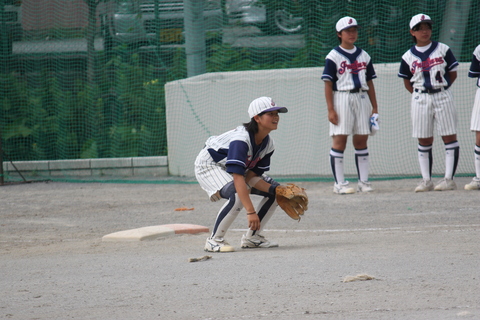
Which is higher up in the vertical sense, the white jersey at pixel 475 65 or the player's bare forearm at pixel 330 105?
the white jersey at pixel 475 65

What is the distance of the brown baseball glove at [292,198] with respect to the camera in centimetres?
627

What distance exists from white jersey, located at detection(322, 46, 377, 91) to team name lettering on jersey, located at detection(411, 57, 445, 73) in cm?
65

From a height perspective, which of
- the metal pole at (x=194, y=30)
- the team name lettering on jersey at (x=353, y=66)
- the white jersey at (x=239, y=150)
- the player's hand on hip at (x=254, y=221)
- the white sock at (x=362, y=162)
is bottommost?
the white sock at (x=362, y=162)

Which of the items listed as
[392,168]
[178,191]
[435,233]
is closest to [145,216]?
[178,191]

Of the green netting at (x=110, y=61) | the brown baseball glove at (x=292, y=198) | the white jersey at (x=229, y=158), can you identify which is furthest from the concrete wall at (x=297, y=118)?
the white jersey at (x=229, y=158)

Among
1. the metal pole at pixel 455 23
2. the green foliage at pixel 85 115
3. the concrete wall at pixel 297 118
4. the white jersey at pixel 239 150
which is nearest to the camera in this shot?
the white jersey at pixel 239 150

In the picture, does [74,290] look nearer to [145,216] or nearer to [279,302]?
[279,302]

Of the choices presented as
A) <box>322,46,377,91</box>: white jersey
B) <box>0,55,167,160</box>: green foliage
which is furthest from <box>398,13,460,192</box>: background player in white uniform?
<box>0,55,167,160</box>: green foliage

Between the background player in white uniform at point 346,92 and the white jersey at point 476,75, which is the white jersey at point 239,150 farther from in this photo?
the white jersey at point 476,75

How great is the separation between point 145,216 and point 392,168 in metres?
4.89

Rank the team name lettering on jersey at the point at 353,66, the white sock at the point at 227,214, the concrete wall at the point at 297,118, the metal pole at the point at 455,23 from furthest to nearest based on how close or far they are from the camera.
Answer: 1. the metal pole at the point at 455,23
2. the concrete wall at the point at 297,118
3. the team name lettering on jersey at the point at 353,66
4. the white sock at the point at 227,214

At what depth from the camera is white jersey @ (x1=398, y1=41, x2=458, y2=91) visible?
9766mm

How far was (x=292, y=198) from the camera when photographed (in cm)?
638

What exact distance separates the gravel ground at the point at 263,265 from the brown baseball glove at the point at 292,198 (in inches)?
13.3
